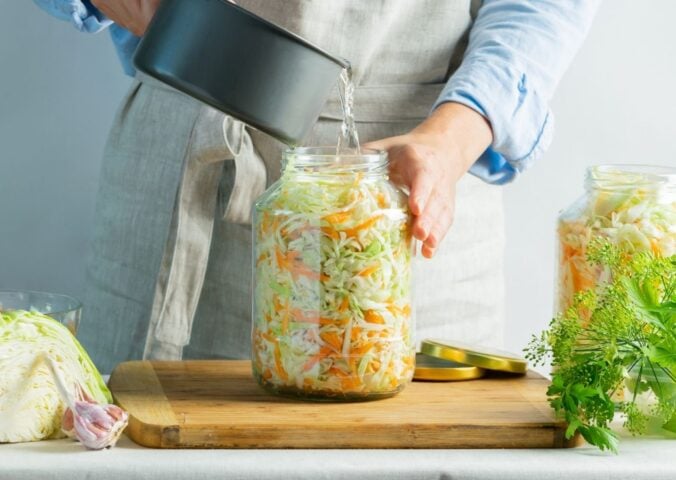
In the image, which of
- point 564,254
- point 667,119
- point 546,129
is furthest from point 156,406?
point 667,119

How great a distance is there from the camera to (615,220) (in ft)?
3.15

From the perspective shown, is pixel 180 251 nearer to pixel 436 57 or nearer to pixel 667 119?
→ pixel 436 57

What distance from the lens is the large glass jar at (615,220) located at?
95 cm

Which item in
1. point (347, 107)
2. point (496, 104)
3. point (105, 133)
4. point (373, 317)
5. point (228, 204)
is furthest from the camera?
point (105, 133)

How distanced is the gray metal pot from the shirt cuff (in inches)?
12.9

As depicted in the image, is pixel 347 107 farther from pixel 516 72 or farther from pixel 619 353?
pixel 619 353

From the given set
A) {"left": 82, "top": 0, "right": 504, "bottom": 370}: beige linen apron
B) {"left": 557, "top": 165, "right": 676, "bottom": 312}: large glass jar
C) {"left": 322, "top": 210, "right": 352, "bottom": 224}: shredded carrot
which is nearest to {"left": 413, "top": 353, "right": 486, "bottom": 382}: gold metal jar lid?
{"left": 557, "top": 165, "right": 676, "bottom": 312}: large glass jar

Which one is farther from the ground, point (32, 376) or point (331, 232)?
point (331, 232)

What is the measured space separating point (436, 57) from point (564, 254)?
0.42m

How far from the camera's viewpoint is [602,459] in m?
0.85

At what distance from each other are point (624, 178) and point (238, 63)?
362mm

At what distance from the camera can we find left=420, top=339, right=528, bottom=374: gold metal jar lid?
1065 mm

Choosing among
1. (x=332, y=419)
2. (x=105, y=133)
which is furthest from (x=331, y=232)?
(x=105, y=133)

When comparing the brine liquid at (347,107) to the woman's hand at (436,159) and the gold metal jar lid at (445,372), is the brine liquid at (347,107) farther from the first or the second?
the gold metal jar lid at (445,372)
